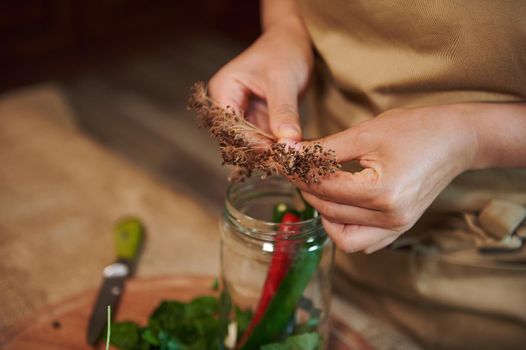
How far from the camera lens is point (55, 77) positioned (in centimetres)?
308

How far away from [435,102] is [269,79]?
211 millimetres

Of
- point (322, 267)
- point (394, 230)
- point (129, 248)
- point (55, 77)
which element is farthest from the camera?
point (55, 77)

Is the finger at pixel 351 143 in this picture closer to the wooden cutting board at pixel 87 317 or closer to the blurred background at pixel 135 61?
the wooden cutting board at pixel 87 317

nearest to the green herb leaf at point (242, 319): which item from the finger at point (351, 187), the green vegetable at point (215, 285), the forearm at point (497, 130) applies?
the green vegetable at point (215, 285)

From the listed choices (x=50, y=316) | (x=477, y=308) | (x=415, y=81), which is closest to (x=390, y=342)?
(x=477, y=308)

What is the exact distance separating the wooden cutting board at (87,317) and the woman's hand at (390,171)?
213 mm

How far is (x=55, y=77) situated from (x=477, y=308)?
107 inches

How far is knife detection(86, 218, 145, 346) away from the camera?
2.57 feet

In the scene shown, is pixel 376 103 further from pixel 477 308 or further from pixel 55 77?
pixel 55 77

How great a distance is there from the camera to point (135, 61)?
332 centimetres

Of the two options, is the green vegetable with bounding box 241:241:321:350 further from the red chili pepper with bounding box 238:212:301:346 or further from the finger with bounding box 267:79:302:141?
the finger with bounding box 267:79:302:141

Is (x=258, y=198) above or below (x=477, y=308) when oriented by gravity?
above

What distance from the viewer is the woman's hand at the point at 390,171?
60 cm

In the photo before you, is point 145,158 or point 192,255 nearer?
point 192,255
